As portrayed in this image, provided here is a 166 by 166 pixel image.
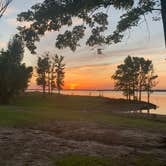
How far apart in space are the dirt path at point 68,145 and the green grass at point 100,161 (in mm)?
539

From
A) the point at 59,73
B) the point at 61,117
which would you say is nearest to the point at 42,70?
the point at 59,73

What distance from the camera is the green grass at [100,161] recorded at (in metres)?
12.4

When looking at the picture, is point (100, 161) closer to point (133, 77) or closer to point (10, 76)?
point (10, 76)

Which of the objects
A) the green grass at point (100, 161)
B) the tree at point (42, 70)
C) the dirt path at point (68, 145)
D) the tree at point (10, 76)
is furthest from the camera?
the tree at point (42, 70)

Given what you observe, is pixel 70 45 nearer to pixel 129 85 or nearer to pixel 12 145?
pixel 12 145

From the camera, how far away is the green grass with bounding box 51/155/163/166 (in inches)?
487

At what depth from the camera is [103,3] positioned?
1736 centimetres

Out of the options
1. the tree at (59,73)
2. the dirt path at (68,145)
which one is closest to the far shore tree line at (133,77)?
the tree at (59,73)

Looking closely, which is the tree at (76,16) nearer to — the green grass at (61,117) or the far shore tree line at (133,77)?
the green grass at (61,117)

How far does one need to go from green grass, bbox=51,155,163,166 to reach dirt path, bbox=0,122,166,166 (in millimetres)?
539

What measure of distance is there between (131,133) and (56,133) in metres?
4.75

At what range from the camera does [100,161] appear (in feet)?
41.8

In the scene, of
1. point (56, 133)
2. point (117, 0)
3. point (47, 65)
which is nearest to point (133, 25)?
point (117, 0)

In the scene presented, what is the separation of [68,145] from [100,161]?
143 inches
